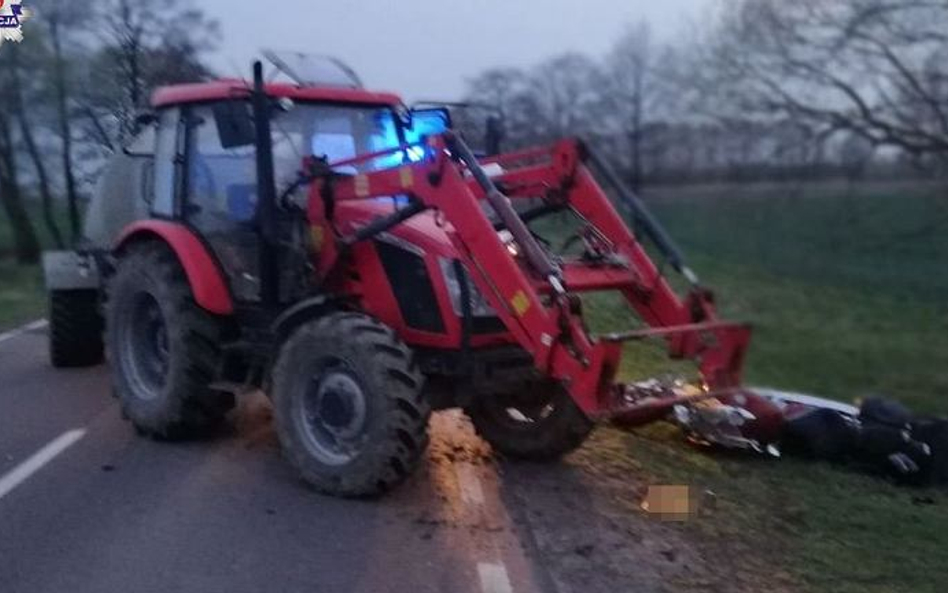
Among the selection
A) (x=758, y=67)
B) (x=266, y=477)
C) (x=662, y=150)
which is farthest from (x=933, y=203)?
(x=266, y=477)

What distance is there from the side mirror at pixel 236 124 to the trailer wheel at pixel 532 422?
242cm

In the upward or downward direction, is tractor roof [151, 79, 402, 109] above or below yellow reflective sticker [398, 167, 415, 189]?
above

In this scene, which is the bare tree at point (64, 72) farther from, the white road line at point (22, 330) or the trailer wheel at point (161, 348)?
the trailer wheel at point (161, 348)

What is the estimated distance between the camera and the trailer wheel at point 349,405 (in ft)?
28.0

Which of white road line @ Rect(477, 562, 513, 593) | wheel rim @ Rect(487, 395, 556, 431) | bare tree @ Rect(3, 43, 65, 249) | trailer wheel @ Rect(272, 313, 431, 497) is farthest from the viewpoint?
bare tree @ Rect(3, 43, 65, 249)

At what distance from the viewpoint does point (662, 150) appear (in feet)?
90.6

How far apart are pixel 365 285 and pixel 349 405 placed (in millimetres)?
944

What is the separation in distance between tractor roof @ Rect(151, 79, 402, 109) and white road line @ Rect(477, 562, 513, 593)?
396 centimetres

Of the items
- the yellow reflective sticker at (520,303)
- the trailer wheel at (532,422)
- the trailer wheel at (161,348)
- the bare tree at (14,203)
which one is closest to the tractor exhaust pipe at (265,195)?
the trailer wheel at (161,348)

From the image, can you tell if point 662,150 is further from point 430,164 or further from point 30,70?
point 430,164

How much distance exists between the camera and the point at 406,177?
29.4ft

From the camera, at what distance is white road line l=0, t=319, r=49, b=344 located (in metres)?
16.5

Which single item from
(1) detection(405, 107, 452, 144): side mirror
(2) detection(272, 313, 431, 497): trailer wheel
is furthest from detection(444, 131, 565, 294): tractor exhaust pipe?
(1) detection(405, 107, 452, 144): side mirror

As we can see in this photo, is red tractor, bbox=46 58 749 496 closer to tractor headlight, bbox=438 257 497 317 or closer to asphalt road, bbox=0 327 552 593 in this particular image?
tractor headlight, bbox=438 257 497 317
